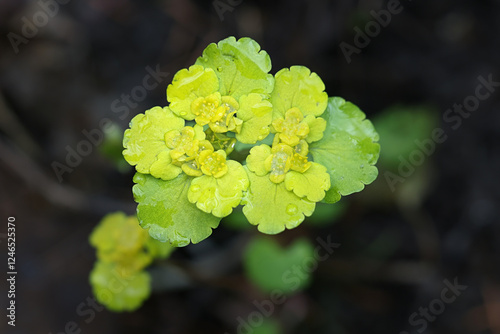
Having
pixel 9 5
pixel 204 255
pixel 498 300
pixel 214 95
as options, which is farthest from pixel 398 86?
pixel 9 5

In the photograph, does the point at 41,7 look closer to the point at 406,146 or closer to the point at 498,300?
the point at 406,146

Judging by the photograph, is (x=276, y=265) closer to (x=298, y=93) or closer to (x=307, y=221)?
(x=307, y=221)

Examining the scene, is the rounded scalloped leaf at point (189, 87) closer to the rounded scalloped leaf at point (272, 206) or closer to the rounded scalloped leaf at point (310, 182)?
the rounded scalloped leaf at point (272, 206)

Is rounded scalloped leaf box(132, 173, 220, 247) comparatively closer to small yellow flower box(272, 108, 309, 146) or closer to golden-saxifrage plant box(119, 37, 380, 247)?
golden-saxifrage plant box(119, 37, 380, 247)

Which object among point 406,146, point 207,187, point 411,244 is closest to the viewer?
point 207,187

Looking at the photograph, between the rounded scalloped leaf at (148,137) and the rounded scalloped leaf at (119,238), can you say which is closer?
the rounded scalloped leaf at (148,137)

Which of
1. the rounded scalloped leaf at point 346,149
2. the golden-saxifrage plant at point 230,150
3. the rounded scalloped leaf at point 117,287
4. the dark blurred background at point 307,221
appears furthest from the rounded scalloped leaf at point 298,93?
the dark blurred background at point 307,221
